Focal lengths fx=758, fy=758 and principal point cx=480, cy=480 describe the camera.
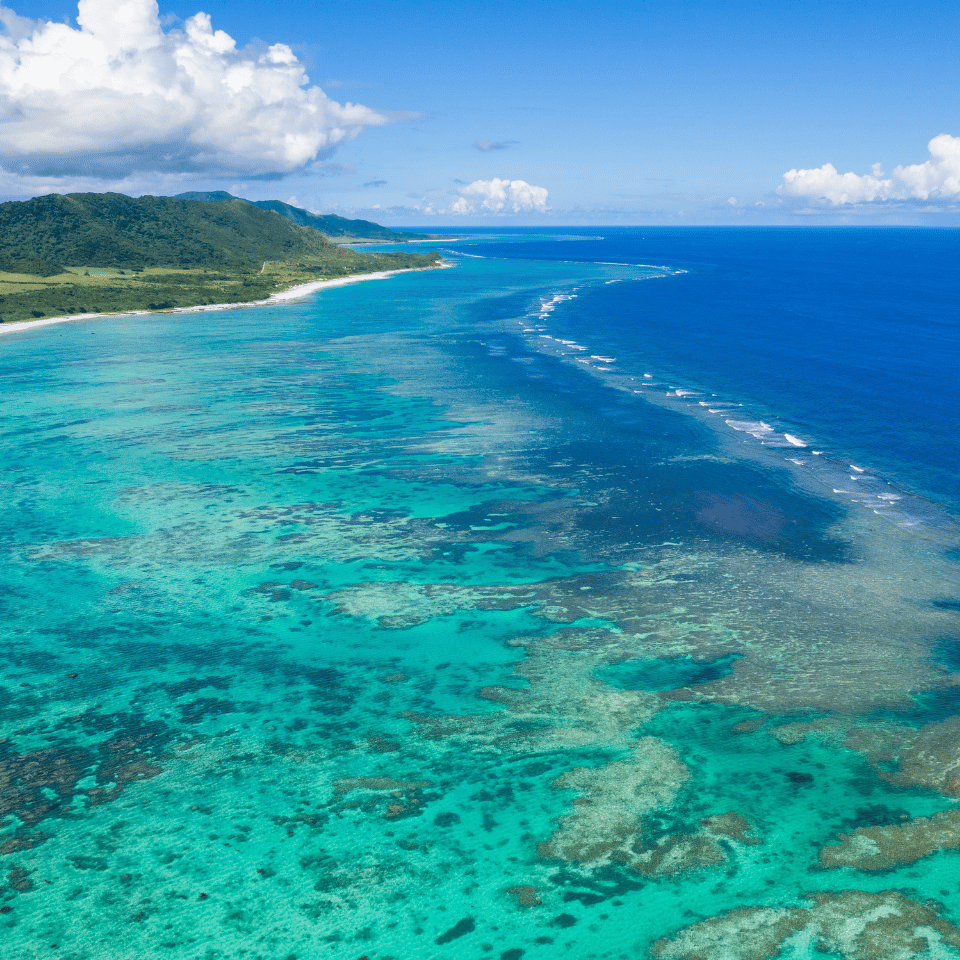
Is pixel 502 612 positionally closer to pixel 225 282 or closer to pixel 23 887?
pixel 23 887

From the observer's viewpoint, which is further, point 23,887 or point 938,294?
A: point 938,294

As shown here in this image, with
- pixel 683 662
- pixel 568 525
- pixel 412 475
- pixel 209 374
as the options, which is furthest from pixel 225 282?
pixel 683 662

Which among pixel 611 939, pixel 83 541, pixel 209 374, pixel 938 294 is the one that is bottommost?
pixel 611 939

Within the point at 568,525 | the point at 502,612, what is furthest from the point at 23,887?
the point at 568,525

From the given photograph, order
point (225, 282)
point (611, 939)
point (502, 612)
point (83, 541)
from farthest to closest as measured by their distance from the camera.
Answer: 1. point (225, 282)
2. point (83, 541)
3. point (502, 612)
4. point (611, 939)

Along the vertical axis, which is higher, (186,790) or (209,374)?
(209,374)

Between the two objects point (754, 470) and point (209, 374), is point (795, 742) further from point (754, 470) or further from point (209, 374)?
point (209, 374)

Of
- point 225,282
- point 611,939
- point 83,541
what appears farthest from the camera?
point 225,282
